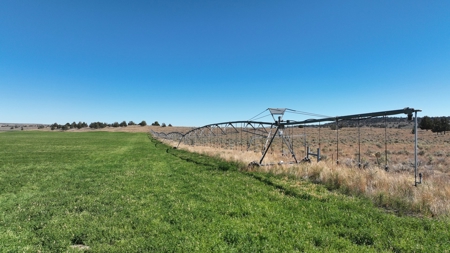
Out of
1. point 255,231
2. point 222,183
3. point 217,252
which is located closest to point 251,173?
point 222,183

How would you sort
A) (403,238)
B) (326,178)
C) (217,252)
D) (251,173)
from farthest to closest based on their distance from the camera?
(251,173)
(326,178)
(403,238)
(217,252)

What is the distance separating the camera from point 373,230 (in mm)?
5445

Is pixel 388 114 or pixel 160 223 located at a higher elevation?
pixel 388 114

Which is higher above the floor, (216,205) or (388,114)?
(388,114)

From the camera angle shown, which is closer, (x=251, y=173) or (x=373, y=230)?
(x=373, y=230)

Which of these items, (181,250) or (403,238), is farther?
(403,238)

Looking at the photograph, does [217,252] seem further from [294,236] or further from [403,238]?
[403,238]

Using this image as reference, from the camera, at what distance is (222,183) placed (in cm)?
1073

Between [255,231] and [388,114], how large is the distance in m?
6.95

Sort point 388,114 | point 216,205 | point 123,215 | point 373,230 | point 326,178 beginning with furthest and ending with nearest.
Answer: point 326,178 < point 388,114 < point 216,205 < point 123,215 < point 373,230

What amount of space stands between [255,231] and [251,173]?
7.73m

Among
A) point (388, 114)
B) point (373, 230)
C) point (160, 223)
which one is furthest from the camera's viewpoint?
point (388, 114)

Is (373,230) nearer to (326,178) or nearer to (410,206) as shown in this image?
(410,206)

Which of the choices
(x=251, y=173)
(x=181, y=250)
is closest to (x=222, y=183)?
(x=251, y=173)
